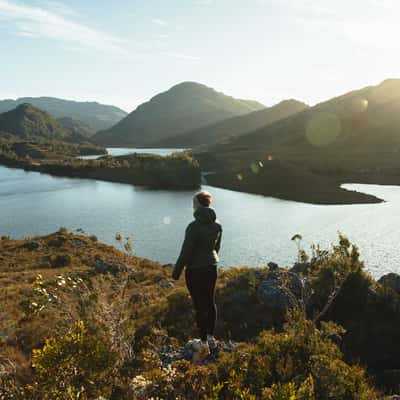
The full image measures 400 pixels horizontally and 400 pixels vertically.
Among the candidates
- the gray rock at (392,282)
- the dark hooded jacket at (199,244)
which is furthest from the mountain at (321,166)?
the dark hooded jacket at (199,244)

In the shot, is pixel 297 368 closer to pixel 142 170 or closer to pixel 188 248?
pixel 188 248

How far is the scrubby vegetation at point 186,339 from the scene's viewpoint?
18.3 feet

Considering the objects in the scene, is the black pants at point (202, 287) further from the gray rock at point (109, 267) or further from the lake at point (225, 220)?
the lake at point (225, 220)

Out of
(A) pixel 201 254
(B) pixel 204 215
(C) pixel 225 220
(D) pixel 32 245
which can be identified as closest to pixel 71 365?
(A) pixel 201 254

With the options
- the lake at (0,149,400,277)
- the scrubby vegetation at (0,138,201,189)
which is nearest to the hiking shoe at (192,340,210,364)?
the lake at (0,149,400,277)

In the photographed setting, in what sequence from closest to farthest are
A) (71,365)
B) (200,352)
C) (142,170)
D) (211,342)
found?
1. (71,365)
2. (200,352)
3. (211,342)
4. (142,170)

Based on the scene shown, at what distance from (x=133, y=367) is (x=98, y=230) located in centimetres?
5028

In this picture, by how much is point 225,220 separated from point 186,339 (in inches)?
2042

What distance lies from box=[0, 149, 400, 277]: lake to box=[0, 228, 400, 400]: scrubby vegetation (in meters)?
22.1

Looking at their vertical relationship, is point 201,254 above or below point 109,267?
above

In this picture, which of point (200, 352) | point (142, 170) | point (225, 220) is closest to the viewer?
point (200, 352)

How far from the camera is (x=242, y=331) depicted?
45.0 ft

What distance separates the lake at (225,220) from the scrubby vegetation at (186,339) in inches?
871

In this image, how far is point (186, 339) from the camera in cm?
1190
